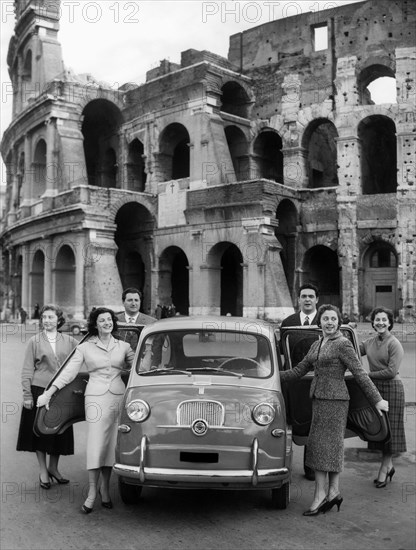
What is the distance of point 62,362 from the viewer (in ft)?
20.6

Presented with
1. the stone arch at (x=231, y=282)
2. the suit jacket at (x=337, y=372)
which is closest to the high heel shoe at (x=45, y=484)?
the suit jacket at (x=337, y=372)

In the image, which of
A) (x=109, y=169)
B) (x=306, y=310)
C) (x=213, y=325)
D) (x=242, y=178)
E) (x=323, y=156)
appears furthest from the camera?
(x=109, y=169)

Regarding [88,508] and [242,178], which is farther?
[242,178]

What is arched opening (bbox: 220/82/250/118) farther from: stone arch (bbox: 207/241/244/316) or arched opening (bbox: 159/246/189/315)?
arched opening (bbox: 159/246/189/315)

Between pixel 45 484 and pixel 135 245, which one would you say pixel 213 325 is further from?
pixel 135 245

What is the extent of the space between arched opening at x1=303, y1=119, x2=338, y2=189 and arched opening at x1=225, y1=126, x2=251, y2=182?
2.84 metres

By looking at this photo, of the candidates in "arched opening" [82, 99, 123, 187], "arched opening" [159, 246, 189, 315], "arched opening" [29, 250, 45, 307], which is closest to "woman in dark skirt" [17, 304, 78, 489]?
"arched opening" [159, 246, 189, 315]

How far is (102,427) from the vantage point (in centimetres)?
554

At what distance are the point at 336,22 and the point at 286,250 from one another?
30.8 feet

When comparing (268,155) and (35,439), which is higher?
(268,155)

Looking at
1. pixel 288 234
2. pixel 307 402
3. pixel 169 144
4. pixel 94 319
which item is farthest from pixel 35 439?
pixel 169 144

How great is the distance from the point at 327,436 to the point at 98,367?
2.03 metres

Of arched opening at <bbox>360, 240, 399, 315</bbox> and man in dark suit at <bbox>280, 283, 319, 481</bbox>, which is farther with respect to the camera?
arched opening at <bbox>360, 240, 399, 315</bbox>

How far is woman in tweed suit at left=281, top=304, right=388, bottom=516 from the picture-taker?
5340mm
